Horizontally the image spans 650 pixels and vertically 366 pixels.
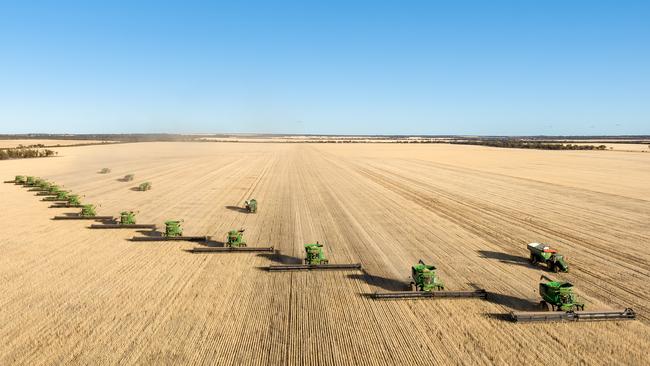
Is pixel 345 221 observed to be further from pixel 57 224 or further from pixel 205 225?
pixel 57 224

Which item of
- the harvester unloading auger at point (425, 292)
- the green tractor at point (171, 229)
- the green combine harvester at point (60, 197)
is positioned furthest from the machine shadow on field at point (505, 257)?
the green combine harvester at point (60, 197)

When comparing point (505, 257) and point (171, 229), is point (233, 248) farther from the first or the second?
point (505, 257)

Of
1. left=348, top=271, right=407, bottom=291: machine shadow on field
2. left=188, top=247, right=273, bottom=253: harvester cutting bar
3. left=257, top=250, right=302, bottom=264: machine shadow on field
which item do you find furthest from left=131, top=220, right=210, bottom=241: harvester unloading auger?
left=348, top=271, right=407, bottom=291: machine shadow on field

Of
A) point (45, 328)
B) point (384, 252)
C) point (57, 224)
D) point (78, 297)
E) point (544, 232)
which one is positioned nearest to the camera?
point (45, 328)

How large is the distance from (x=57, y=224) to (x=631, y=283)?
32.8 m

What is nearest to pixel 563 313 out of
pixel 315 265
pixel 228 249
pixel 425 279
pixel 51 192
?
pixel 425 279

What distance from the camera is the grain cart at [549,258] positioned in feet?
62.0

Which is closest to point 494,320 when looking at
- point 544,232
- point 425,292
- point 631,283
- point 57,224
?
point 425,292

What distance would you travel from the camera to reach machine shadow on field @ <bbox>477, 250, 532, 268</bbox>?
67.6 ft

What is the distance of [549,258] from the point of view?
19.2 meters

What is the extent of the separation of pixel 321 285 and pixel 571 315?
9.12 meters

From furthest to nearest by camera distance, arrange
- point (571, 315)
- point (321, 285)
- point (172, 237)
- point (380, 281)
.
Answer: point (172, 237) < point (380, 281) < point (321, 285) < point (571, 315)

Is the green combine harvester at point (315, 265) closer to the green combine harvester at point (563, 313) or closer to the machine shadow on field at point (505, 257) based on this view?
the machine shadow on field at point (505, 257)

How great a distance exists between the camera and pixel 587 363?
38.5ft
